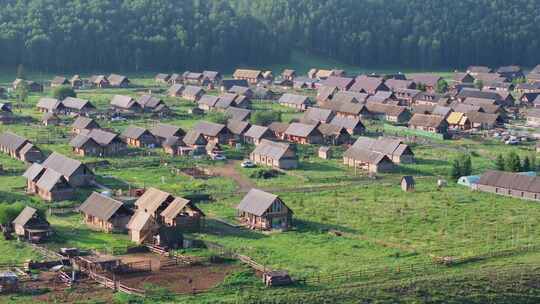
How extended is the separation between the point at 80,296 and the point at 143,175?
22930 mm

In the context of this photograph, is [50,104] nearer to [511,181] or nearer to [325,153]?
[325,153]

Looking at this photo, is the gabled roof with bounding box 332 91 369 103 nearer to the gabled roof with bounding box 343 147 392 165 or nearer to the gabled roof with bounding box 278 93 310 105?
the gabled roof with bounding box 278 93 310 105

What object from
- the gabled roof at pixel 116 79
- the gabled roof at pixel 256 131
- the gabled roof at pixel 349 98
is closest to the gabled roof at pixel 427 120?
the gabled roof at pixel 349 98

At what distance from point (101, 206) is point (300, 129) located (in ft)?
93.5

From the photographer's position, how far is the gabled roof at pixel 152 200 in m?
43.8

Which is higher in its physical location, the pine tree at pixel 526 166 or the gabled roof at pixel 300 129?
the gabled roof at pixel 300 129

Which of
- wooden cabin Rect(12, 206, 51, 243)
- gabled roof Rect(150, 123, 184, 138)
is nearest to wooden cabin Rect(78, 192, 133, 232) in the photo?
wooden cabin Rect(12, 206, 51, 243)

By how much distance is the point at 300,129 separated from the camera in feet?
227

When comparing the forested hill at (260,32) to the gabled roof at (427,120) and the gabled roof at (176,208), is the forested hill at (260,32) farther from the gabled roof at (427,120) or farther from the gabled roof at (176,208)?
the gabled roof at (176,208)

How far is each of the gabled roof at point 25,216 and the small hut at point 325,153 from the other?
2624 centimetres

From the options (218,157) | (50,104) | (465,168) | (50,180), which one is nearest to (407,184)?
(465,168)

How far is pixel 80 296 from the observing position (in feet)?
107

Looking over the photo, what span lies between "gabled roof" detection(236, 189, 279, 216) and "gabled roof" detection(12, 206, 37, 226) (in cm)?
1008

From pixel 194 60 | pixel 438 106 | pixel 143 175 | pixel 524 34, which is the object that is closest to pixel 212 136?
pixel 143 175
